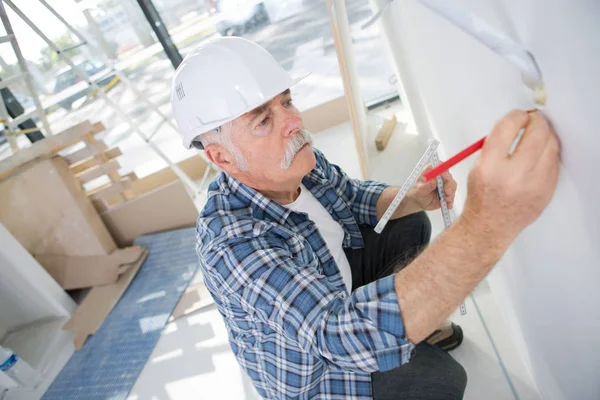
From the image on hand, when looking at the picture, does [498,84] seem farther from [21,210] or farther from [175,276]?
[21,210]

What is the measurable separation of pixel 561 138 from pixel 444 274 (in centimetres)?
28

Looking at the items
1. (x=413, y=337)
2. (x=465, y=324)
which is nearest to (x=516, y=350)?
(x=465, y=324)

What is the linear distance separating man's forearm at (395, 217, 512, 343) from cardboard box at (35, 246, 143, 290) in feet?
8.27

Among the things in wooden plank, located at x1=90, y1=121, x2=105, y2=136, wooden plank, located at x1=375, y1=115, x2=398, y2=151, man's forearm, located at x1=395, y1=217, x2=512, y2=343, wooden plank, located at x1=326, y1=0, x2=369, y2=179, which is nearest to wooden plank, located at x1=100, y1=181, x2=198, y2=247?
wooden plank, located at x1=90, y1=121, x2=105, y2=136

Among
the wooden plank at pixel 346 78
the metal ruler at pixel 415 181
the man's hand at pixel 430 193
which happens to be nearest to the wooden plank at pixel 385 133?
the wooden plank at pixel 346 78

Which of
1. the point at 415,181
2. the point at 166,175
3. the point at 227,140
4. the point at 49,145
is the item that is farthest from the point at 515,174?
the point at 166,175

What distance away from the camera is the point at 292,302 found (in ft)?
2.78

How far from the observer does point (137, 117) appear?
459 cm

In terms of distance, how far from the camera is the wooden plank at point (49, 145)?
271 cm

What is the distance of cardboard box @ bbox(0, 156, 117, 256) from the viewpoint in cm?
273

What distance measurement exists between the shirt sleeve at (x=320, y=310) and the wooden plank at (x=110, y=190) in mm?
2285

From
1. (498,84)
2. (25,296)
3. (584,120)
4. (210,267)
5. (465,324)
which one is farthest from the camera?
(25,296)

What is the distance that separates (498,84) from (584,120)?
0.25 meters

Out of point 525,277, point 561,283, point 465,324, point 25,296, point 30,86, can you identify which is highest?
point 30,86
